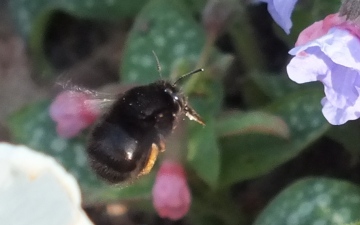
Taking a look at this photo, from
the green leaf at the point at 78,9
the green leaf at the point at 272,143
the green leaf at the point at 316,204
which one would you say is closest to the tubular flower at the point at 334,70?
the green leaf at the point at 316,204

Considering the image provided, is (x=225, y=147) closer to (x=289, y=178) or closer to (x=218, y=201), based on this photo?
(x=218, y=201)

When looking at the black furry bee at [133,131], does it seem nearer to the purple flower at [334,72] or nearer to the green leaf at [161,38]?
the purple flower at [334,72]

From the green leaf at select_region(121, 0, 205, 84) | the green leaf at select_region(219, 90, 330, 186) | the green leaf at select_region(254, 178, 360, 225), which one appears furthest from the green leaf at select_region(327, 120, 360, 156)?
the green leaf at select_region(121, 0, 205, 84)

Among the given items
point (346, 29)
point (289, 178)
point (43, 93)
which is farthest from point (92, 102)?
point (43, 93)

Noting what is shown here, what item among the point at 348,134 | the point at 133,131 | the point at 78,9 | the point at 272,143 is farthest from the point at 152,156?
the point at 78,9

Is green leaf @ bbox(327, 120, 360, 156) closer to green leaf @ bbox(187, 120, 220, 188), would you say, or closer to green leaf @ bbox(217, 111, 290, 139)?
green leaf @ bbox(217, 111, 290, 139)
